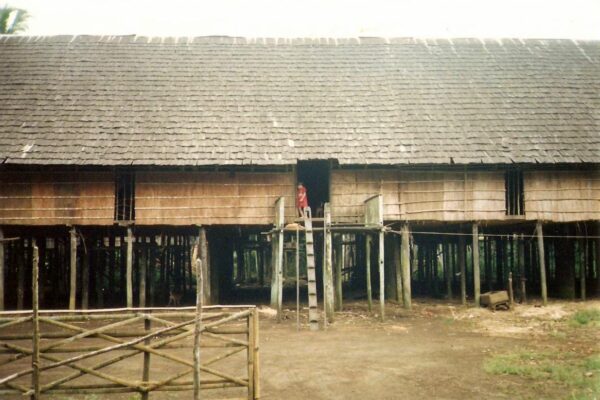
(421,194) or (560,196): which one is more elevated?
(421,194)

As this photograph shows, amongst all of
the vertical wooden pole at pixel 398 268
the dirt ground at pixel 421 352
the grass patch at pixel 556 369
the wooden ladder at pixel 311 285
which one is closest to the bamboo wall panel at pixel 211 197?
the wooden ladder at pixel 311 285

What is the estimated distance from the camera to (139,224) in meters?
15.0

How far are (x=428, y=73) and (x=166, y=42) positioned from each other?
10395 mm

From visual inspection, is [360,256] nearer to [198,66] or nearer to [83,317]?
[198,66]

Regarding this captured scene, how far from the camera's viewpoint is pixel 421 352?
9.95 m

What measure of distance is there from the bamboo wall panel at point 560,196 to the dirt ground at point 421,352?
287cm

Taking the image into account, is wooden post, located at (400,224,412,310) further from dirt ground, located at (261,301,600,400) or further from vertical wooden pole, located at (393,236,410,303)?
vertical wooden pole, located at (393,236,410,303)

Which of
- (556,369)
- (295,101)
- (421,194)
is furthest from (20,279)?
(556,369)

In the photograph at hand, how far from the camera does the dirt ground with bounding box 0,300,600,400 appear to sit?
7.38 metres

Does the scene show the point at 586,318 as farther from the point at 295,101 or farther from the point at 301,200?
the point at 295,101

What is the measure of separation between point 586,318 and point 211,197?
36.7ft

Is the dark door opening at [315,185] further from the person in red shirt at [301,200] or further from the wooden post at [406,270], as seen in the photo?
the wooden post at [406,270]

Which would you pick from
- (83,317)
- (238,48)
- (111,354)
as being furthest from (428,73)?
(83,317)

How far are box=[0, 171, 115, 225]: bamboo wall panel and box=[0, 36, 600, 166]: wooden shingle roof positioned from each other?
2.64ft
